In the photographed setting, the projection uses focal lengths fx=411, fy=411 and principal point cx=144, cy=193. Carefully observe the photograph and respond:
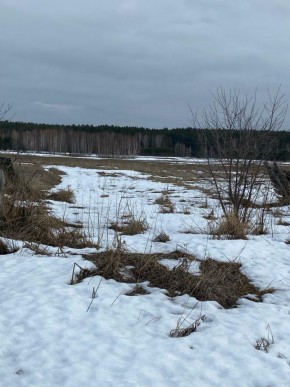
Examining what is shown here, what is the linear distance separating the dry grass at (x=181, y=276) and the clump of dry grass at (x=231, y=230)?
5.40 ft

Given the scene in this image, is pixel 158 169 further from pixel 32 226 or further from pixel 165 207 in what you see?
pixel 32 226

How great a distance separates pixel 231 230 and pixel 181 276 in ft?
8.53

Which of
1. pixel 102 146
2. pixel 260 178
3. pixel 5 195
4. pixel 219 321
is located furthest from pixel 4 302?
pixel 102 146

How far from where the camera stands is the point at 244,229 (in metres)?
6.68

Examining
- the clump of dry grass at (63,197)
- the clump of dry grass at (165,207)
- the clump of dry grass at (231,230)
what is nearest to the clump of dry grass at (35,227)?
the clump of dry grass at (231,230)

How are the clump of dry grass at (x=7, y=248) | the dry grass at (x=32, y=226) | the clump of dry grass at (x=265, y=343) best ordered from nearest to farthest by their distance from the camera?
the clump of dry grass at (x=265, y=343), the clump of dry grass at (x=7, y=248), the dry grass at (x=32, y=226)

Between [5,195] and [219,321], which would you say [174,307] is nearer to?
[219,321]

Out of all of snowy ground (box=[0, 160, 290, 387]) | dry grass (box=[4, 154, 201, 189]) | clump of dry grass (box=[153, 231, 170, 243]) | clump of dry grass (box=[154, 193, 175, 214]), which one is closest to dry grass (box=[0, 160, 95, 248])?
snowy ground (box=[0, 160, 290, 387])

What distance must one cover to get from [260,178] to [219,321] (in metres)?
5.26

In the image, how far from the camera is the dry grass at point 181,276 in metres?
3.94

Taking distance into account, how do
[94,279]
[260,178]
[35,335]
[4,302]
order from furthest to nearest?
1. [260,178]
2. [94,279]
3. [4,302]
4. [35,335]

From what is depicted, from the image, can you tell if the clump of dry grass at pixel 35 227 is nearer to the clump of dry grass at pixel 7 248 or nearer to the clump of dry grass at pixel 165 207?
the clump of dry grass at pixel 7 248

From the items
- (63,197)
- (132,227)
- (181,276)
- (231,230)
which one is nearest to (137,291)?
(181,276)

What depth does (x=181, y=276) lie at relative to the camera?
426cm
